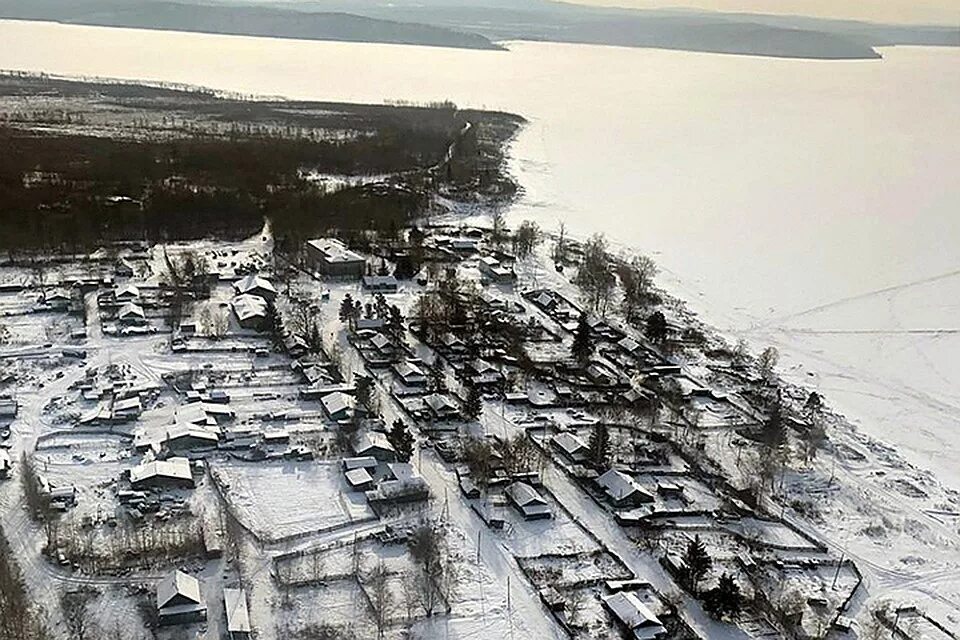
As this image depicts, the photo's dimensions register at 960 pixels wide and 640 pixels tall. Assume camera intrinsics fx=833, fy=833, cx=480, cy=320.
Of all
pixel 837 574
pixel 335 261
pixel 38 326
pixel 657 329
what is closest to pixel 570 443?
pixel 837 574

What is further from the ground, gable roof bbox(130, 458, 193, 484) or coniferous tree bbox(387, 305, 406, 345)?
coniferous tree bbox(387, 305, 406, 345)

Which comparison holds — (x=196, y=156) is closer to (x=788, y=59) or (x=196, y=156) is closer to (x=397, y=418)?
(x=397, y=418)

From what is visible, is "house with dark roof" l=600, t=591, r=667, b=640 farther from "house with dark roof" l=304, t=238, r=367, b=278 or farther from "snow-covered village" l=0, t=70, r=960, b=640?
"house with dark roof" l=304, t=238, r=367, b=278

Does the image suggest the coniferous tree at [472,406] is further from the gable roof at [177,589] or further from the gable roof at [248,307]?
the gable roof at [177,589]

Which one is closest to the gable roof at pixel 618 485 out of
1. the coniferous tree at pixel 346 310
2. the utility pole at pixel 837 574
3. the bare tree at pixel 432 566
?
the bare tree at pixel 432 566

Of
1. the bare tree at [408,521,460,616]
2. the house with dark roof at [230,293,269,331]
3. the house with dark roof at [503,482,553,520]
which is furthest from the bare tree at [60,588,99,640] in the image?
the house with dark roof at [230,293,269,331]

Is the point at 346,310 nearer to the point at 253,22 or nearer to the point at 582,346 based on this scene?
the point at 582,346
